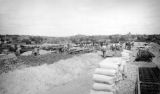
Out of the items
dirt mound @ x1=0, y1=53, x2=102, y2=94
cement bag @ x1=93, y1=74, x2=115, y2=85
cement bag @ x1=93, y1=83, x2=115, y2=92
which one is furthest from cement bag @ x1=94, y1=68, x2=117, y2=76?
dirt mound @ x1=0, y1=53, x2=102, y2=94

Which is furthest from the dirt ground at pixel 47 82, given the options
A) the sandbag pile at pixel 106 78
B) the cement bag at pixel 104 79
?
the cement bag at pixel 104 79

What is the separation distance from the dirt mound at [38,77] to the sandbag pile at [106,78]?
3607 mm

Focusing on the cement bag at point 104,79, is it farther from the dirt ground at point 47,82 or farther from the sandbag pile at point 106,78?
the dirt ground at point 47,82

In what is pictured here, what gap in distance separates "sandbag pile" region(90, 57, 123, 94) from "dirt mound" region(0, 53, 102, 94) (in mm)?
3607

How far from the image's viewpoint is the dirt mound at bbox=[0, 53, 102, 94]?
7582mm

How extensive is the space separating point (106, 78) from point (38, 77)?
516cm

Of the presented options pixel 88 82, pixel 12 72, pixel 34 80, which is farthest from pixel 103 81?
pixel 12 72

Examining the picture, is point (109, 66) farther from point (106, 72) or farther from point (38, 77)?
point (38, 77)

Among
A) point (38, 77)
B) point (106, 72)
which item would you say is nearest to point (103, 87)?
point (106, 72)

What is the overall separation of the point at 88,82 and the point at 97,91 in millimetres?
2651

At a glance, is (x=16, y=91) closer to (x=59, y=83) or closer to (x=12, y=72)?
(x=12, y=72)

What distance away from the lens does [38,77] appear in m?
9.12

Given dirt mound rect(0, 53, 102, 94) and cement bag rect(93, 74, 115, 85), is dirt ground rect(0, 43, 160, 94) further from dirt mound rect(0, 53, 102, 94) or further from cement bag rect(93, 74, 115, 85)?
cement bag rect(93, 74, 115, 85)

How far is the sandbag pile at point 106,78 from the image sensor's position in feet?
20.5
